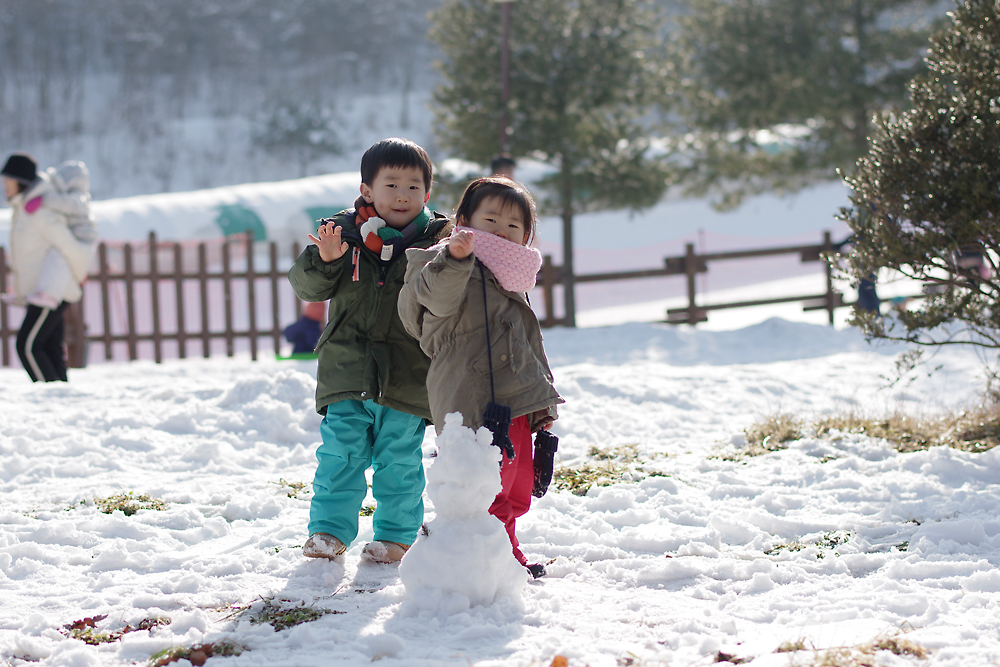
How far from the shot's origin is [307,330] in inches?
291

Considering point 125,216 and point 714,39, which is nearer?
point 714,39

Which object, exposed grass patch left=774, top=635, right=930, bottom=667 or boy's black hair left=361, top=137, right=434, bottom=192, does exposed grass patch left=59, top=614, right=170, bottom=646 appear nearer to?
boy's black hair left=361, top=137, right=434, bottom=192

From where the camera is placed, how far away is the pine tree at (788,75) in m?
16.5

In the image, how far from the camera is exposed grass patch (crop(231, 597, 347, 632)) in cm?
240

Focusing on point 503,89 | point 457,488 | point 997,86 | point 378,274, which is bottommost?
point 457,488

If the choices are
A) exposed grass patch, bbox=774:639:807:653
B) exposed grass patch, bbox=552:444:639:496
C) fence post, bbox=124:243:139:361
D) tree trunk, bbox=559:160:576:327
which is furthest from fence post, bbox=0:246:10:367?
exposed grass patch, bbox=774:639:807:653

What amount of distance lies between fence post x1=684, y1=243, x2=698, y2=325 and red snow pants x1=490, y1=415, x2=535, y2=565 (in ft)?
31.9

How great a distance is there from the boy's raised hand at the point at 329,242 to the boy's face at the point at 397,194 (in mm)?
214

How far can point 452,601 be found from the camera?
2410 millimetres

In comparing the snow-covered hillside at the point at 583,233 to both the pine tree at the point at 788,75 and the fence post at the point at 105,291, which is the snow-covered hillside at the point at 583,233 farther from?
the fence post at the point at 105,291

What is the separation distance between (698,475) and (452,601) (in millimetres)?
2180

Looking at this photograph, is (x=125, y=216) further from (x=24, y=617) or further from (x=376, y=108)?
(x=376, y=108)

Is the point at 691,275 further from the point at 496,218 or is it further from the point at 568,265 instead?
the point at 496,218

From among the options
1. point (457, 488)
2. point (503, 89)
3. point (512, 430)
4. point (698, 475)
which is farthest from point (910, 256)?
point (503, 89)
